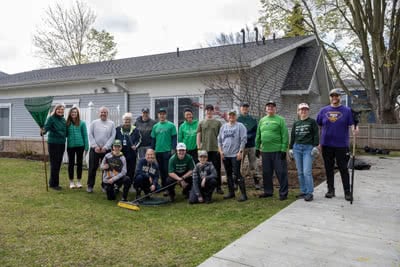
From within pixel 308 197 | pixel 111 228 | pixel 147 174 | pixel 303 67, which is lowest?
pixel 111 228

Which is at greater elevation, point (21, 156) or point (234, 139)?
point (234, 139)

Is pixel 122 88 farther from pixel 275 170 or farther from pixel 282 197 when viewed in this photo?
pixel 282 197

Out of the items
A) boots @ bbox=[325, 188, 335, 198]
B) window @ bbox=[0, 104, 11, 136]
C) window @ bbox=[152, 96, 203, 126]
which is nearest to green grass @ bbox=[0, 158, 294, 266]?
boots @ bbox=[325, 188, 335, 198]

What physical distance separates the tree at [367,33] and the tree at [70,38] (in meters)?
18.7

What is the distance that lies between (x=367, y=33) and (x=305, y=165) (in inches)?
512

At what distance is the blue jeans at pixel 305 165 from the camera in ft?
17.1

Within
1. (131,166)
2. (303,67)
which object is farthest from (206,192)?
(303,67)

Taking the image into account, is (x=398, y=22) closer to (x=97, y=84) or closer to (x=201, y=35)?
(x=97, y=84)

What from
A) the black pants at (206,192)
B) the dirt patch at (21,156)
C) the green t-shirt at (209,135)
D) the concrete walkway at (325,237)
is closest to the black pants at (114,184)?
the black pants at (206,192)

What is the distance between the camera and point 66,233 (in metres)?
3.97

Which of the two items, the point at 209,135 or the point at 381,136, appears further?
the point at 381,136

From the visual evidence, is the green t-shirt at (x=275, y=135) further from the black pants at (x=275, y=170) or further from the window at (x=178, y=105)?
the window at (x=178, y=105)

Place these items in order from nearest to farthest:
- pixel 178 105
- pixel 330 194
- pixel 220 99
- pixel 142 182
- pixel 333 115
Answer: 1. pixel 333 115
2. pixel 330 194
3. pixel 142 182
4. pixel 220 99
5. pixel 178 105

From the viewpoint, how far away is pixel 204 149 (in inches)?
237
